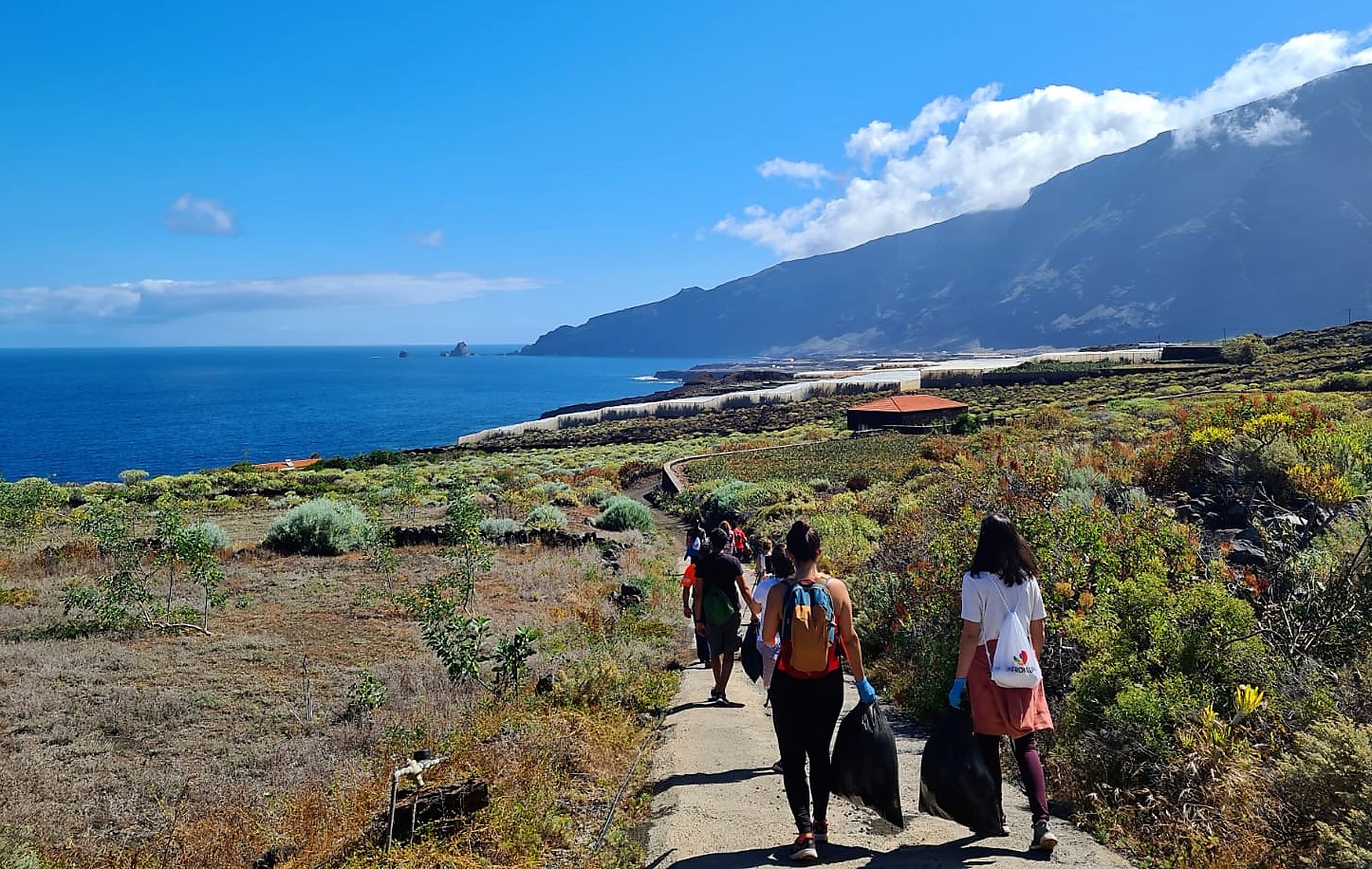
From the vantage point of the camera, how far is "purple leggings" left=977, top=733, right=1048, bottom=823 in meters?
4.08

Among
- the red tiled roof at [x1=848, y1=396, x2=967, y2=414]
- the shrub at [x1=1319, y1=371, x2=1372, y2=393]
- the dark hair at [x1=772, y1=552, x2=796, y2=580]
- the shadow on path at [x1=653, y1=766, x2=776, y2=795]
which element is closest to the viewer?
the dark hair at [x1=772, y1=552, x2=796, y2=580]

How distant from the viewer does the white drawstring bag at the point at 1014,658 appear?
4090 mm

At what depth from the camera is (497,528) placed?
19.1 metres

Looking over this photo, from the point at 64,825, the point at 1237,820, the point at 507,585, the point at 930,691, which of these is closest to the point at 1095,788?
the point at 1237,820

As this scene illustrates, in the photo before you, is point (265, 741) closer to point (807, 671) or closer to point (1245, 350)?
point (807, 671)

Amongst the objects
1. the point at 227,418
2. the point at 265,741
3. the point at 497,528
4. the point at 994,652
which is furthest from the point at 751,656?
the point at 227,418

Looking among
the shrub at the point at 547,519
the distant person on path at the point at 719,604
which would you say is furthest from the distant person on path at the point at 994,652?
the shrub at the point at 547,519

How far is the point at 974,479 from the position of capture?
11.5 metres

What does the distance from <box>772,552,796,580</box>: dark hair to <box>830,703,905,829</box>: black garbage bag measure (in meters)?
1.01

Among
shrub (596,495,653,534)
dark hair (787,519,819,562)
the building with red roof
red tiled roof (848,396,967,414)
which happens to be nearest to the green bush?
dark hair (787,519,819,562)

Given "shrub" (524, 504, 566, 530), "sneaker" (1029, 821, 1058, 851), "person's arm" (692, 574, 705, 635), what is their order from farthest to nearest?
"shrub" (524, 504, 566, 530)
"person's arm" (692, 574, 705, 635)
"sneaker" (1029, 821, 1058, 851)

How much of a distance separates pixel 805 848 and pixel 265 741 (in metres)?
5.25

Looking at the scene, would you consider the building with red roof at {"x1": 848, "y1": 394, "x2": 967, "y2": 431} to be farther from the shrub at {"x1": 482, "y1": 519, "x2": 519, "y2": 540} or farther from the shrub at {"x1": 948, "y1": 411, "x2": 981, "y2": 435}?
the shrub at {"x1": 482, "y1": 519, "x2": 519, "y2": 540}

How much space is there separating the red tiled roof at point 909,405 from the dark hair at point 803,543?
42460 millimetres
